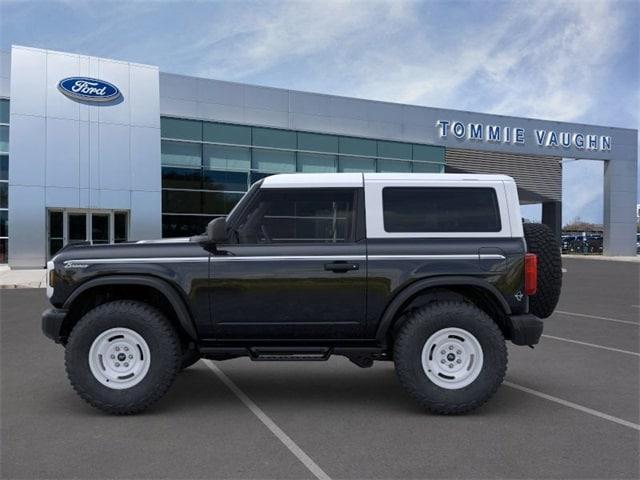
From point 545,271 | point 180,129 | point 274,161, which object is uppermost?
point 180,129

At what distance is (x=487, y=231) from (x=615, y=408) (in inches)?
73.9

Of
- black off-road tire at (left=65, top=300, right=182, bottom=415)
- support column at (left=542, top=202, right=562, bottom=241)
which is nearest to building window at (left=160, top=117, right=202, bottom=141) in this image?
black off-road tire at (left=65, top=300, right=182, bottom=415)

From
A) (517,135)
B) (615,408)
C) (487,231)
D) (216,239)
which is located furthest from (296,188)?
(517,135)

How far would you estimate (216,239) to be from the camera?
15.5ft

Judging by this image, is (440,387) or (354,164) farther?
(354,164)

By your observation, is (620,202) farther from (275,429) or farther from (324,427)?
(275,429)

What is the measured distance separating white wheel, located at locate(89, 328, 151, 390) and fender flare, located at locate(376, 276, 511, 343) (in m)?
1.96

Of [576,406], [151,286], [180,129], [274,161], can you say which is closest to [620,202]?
[274,161]

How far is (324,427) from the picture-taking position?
4543 mm

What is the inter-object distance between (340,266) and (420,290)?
702mm

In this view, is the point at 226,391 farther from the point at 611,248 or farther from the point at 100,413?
the point at 611,248

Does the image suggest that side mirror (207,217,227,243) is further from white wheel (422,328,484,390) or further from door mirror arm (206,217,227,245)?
white wheel (422,328,484,390)

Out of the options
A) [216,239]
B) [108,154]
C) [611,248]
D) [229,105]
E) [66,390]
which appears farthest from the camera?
[611,248]

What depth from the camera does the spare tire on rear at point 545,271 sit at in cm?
527
